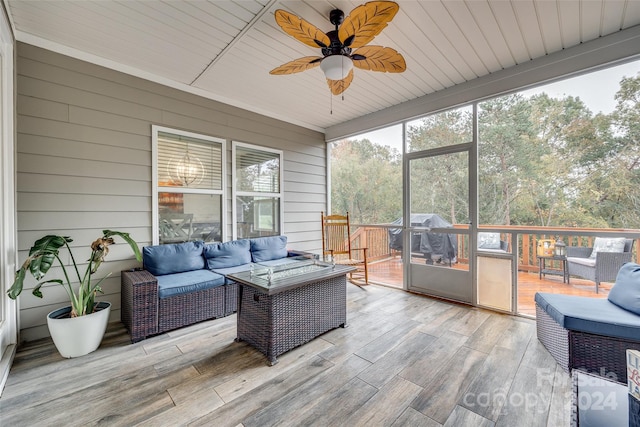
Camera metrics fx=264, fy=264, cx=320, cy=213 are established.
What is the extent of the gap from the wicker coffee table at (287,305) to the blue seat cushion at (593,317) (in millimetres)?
1725

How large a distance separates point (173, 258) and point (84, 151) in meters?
1.41

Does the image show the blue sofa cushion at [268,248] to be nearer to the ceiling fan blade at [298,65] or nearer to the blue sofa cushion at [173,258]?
the blue sofa cushion at [173,258]

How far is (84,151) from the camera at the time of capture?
2.72m

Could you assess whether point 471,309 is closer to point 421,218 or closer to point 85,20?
point 421,218

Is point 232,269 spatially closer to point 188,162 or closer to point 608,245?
point 188,162

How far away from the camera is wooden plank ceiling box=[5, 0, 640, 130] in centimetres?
212

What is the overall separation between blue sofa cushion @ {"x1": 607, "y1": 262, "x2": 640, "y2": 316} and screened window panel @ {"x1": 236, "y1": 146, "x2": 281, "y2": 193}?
4046mm

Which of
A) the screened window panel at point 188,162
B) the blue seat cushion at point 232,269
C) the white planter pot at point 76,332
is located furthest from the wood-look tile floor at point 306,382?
the screened window panel at point 188,162

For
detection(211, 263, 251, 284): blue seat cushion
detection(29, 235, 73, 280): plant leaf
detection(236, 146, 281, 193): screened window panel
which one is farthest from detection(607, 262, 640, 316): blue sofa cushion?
detection(29, 235, 73, 280): plant leaf

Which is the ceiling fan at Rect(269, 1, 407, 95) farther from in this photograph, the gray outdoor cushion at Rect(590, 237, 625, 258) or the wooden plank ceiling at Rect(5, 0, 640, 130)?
the gray outdoor cushion at Rect(590, 237, 625, 258)

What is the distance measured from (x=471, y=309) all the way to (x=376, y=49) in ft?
10.2

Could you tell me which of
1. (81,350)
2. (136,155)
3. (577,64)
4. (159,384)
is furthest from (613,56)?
(81,350)

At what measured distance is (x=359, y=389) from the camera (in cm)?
181

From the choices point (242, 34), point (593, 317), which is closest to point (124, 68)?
point (242, 34)
